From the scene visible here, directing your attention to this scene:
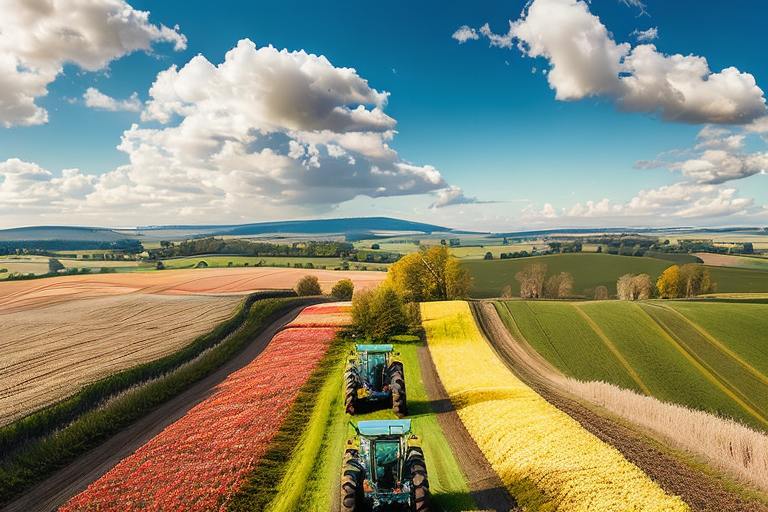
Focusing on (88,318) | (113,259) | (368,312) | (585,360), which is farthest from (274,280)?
(585,360)

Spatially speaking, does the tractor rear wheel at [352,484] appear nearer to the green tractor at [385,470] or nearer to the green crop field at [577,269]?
the green tractor at [385,470]

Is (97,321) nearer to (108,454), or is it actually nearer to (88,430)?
(88,430)

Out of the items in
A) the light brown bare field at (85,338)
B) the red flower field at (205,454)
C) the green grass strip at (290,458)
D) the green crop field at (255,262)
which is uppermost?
the green crop field at (255,262)

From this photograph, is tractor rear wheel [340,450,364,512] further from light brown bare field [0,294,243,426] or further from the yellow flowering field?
light brown bare field [0,294,243,426]

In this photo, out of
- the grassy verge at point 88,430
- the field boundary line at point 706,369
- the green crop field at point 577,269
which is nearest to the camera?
the grassy verge at point 88,430

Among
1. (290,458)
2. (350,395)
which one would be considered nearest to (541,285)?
(350,395)

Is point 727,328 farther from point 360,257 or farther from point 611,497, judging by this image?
point 360,257

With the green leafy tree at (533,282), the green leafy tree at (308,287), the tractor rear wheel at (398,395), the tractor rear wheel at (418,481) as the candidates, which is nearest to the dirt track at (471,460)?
the tractor rear wheel at (398,395)
